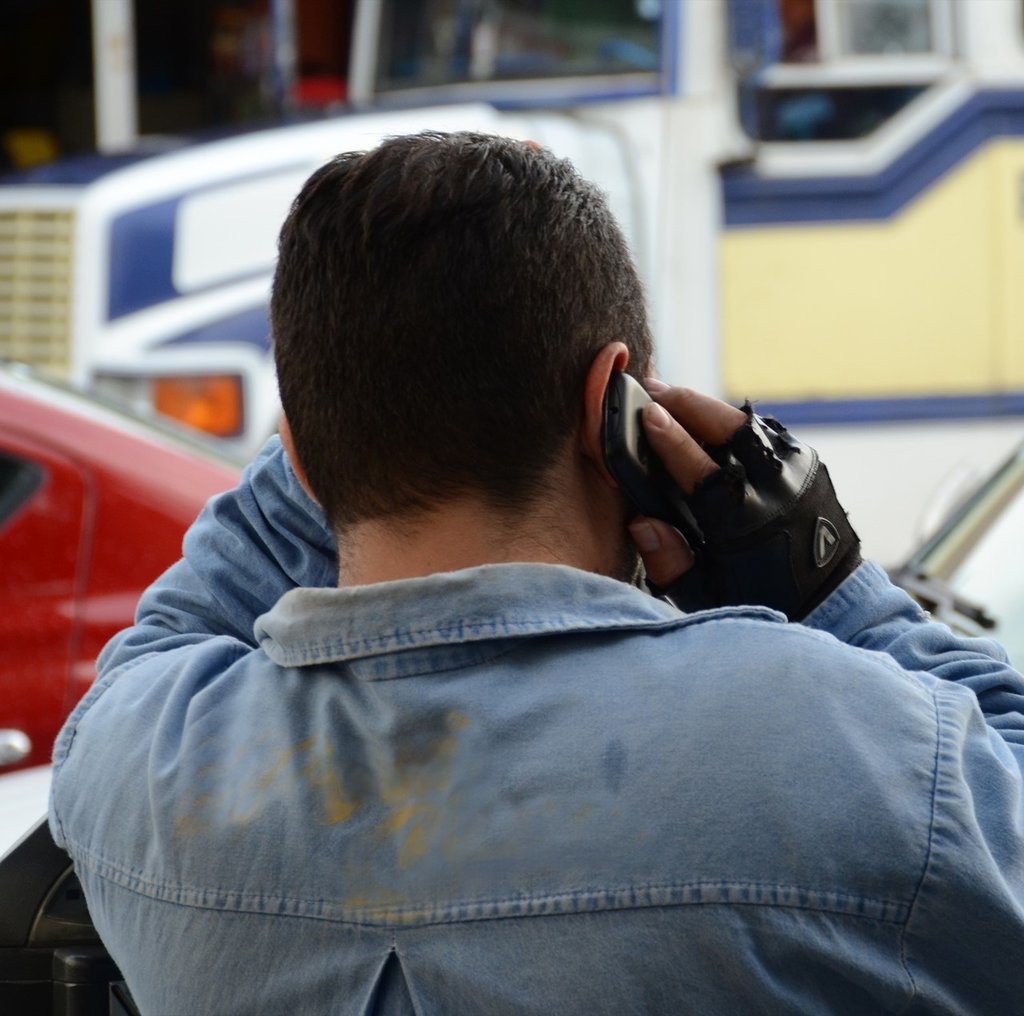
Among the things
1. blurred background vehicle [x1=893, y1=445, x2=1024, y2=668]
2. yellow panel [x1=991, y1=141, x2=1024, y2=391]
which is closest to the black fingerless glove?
blurred background vehicle [x1=893, y1=445, x2=1024, y2=668]

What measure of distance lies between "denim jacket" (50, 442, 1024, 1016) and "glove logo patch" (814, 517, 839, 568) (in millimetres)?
72

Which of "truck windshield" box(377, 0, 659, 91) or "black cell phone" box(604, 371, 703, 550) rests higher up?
"truck windshield" box(377, 0, 659, 91)

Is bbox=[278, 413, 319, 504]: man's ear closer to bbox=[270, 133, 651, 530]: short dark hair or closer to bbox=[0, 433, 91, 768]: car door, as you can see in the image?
bbox=[270, 133, 651, 530]: short dark hair

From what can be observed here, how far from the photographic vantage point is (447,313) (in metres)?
1.17

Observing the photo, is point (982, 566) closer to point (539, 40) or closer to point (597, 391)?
point (597, 391)

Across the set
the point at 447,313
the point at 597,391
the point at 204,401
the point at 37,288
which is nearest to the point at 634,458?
the point at 597,391

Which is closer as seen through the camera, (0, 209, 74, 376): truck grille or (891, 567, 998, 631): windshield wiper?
(891, 567, 998, 631): windshield wiper

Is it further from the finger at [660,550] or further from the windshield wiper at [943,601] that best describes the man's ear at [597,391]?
the windshield wiper at [943,601]

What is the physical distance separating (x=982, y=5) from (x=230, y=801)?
18.5 feet

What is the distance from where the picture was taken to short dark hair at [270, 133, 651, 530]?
117 cm

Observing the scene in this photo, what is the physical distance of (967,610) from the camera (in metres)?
2.46

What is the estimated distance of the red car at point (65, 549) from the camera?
10.2 feet

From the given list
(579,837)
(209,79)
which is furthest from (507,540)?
(209,79)

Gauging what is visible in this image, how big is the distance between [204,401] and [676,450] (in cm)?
384
